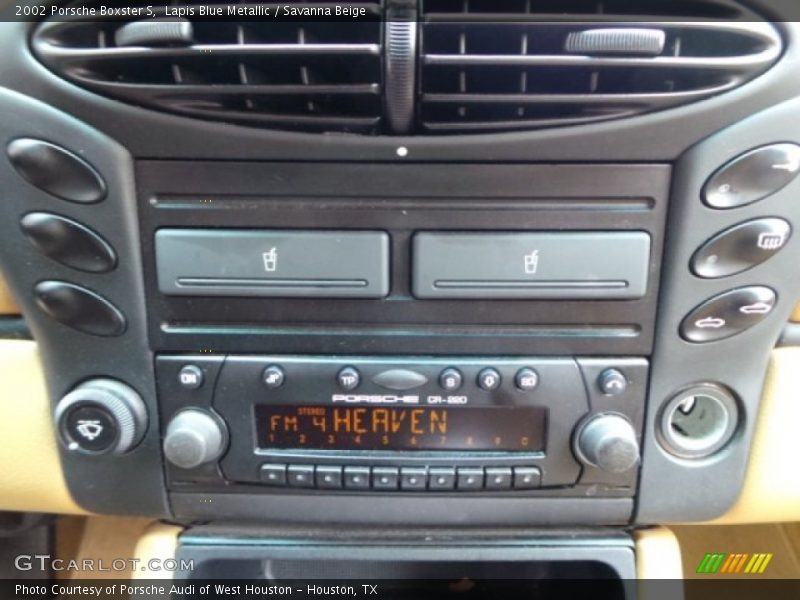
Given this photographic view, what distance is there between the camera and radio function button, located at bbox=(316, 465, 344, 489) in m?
0.76

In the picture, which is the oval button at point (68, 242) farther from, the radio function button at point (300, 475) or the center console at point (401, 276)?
the radio function button at point (300, 475)

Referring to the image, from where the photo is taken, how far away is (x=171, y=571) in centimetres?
84

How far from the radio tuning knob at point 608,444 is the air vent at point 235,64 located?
14.0 inches

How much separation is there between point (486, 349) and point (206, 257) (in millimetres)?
277

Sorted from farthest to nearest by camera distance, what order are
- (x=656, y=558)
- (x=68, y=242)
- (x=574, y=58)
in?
(x=656, y=558) < (x=68, y=242) < (x=574, y=58)

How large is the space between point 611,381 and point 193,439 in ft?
1.34

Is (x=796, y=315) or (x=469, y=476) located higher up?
(x=796, y=315)

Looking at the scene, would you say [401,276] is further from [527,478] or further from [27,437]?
[27,437]

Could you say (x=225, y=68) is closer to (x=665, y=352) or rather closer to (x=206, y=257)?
(x=206, y=257)

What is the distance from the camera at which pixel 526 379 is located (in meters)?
0.73

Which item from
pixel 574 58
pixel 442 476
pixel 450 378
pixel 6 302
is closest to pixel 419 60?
pixel 574 58

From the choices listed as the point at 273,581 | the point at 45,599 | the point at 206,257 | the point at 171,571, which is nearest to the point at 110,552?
the point at 45,599

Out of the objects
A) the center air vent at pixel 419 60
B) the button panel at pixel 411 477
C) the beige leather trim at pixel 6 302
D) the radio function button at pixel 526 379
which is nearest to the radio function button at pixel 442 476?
the button panel at pixel 411 477

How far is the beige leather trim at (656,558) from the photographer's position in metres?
0.83
